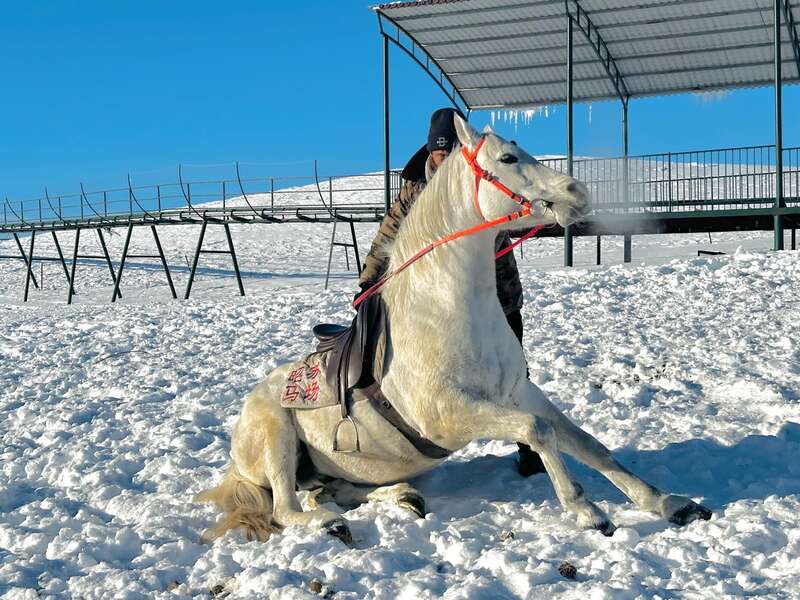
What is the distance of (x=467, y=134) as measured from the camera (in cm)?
403

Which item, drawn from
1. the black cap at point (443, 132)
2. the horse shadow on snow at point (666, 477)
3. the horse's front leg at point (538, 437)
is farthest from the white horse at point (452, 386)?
the black cap at point (443, 132)

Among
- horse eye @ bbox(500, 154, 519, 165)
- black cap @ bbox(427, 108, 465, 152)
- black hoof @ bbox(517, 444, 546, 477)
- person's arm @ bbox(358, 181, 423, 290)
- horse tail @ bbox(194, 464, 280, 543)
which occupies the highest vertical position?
black cap @ bbox(427, 108, 465, 152)

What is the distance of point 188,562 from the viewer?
4.37 meters

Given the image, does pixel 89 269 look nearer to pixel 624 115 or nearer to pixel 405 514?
pixel 624 115

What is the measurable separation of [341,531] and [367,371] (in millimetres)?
809

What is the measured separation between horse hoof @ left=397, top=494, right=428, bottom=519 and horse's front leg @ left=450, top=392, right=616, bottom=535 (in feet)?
1.95

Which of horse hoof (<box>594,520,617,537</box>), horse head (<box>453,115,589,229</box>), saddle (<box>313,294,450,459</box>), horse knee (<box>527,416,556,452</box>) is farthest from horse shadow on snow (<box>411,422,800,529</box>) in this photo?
horse head (<box>453,115,589,229</box>)

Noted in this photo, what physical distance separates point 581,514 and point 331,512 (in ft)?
4.00

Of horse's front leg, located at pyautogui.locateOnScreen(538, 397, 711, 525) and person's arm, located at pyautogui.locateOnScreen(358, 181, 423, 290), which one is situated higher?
person's arm, located at pyautogui.locateOnScreen(358, 181, 423, 290)

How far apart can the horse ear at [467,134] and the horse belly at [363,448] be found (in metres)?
1.41

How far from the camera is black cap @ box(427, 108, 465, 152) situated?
16.2 ft

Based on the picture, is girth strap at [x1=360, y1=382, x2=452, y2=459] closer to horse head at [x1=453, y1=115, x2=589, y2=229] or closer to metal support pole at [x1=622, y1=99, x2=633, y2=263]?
horse head at [x1=453, y1=115, x2=589, y2=229]

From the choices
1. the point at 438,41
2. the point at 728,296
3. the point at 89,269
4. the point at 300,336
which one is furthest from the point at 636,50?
the point at 89,269

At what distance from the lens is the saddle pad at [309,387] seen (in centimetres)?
470
